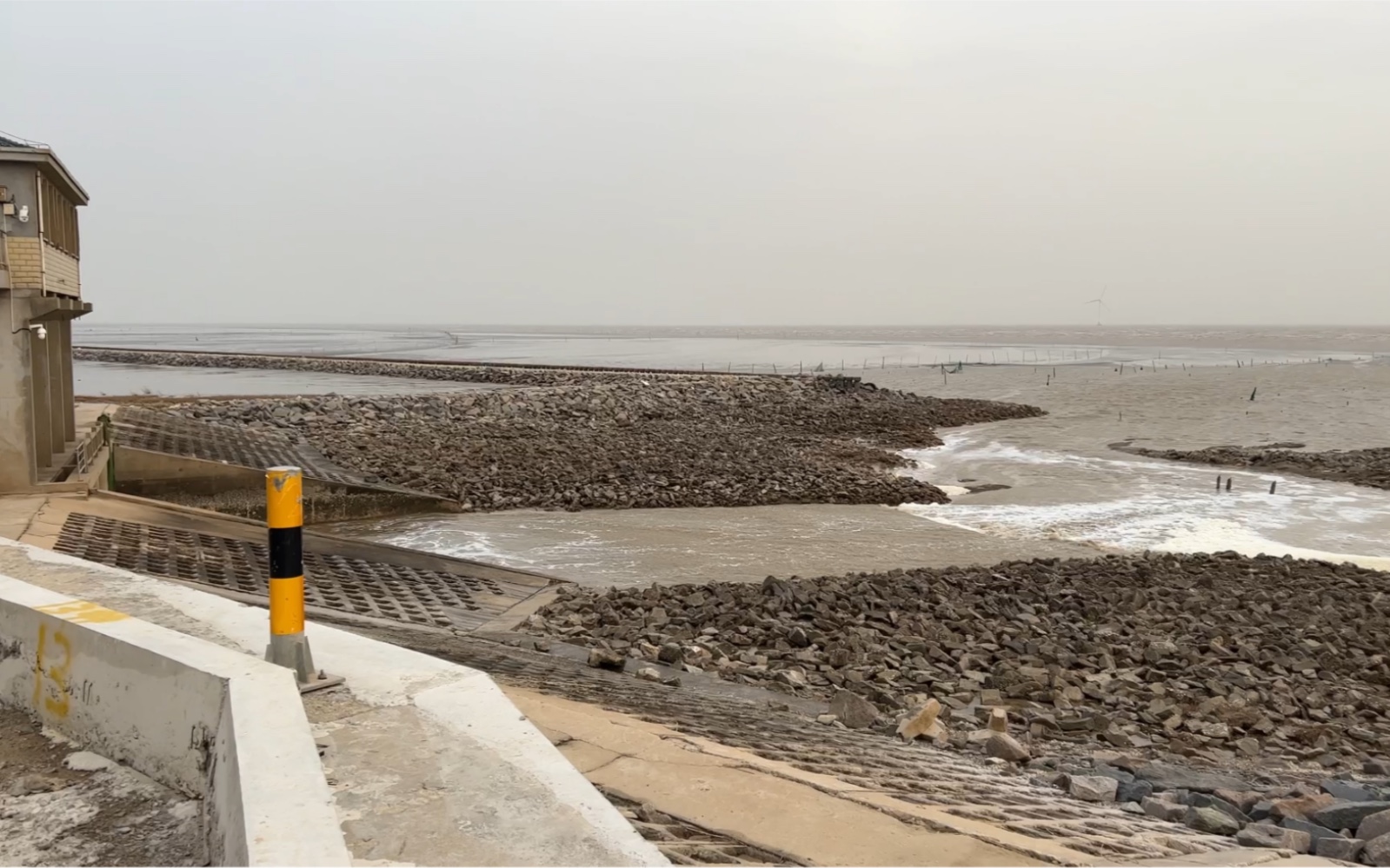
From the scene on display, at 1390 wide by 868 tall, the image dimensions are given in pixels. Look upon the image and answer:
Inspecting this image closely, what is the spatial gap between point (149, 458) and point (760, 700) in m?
14.7

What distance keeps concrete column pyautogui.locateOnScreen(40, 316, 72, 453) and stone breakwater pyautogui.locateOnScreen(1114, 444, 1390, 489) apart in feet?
92.8

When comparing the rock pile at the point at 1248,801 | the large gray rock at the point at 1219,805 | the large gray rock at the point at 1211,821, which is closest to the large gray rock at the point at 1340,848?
the rock pile at the point at 1248,801

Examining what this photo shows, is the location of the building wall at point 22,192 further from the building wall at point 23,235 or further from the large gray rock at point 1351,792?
the large gray rock at point 1351,792

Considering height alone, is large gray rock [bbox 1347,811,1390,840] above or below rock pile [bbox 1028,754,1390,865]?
above

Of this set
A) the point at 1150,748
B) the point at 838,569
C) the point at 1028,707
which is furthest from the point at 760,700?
the point at 838,569

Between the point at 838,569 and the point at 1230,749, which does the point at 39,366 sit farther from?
the point at 1230,749

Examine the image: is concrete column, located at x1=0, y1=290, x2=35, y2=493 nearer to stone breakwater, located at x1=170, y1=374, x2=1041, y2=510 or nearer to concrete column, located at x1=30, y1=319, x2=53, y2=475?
concrete column, located at x1=30, y1=319, x2=53, y2=475

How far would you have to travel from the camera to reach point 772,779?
498cm

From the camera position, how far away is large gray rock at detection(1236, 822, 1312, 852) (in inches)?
192

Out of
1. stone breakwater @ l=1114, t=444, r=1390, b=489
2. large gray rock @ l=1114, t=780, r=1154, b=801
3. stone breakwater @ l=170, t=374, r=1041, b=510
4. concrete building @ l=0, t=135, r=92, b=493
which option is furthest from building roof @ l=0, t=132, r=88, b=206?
stone breakwater @ l=1114, t=444, r=1390, b=489

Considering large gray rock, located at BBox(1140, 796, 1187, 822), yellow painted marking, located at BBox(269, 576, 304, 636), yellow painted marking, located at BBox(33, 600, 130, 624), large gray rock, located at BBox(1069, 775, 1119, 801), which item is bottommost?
large gray rock, located at BBox(1069, 775, 1119, 801)

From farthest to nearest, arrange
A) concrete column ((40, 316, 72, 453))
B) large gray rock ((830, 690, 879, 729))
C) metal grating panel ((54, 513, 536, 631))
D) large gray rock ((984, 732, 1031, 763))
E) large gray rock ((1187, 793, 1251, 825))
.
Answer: concrete column ((40, 316, 72, 453)), metal grating panel ((54, 513, 536, 631)), large gray rock ((830, 690, 879, 729)), large gray rock ((984, 732, 1031, 763)), large gray rock ((1187, 793, 1251, 825))

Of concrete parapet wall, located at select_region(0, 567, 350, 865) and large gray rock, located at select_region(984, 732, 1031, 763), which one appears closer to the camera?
concrete parapet wall, located at select_region(0, 567, 350, 865)

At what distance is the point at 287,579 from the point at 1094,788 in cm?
472
